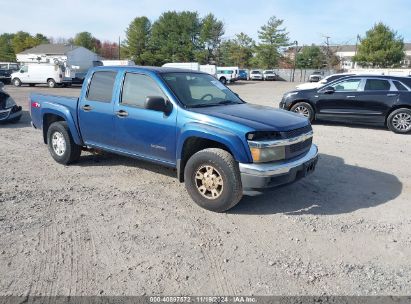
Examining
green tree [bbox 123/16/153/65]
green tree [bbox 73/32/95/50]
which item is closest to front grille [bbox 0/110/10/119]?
green tree [bbox 123/16/153/65]

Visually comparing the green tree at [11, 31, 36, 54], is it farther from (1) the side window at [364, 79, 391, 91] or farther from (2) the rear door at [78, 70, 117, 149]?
(2) the rear door at [78, 70, 117, 149]

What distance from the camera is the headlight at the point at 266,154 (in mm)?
4176

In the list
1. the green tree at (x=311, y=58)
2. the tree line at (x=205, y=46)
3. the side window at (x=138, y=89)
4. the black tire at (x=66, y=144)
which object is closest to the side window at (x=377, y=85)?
the side window at (x=138, y=89)

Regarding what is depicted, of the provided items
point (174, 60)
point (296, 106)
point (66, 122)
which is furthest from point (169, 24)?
point (66, 122)

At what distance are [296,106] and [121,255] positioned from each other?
368 inches

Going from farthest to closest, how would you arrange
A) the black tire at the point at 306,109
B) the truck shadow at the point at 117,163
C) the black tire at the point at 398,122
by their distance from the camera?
the black tire at the point at 306,109 → the black tire at the point at 398,122 → the truck shadow at the point at 117,163

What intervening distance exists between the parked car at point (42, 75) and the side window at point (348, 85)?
24740mm

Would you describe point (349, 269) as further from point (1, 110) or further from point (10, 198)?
point (1, 110)

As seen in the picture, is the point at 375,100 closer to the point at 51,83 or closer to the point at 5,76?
the point at 51,83

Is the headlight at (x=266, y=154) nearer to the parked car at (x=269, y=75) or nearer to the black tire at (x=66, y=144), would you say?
the black tire at (x=66, y=144)

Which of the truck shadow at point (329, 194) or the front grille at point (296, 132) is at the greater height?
the front grille at point (296, 132)

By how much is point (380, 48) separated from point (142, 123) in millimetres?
50788

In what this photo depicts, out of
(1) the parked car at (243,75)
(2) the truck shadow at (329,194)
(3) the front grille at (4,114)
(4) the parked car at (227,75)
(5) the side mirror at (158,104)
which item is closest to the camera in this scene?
(5) the side mirror at (158,104)

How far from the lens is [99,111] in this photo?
18.2ft
